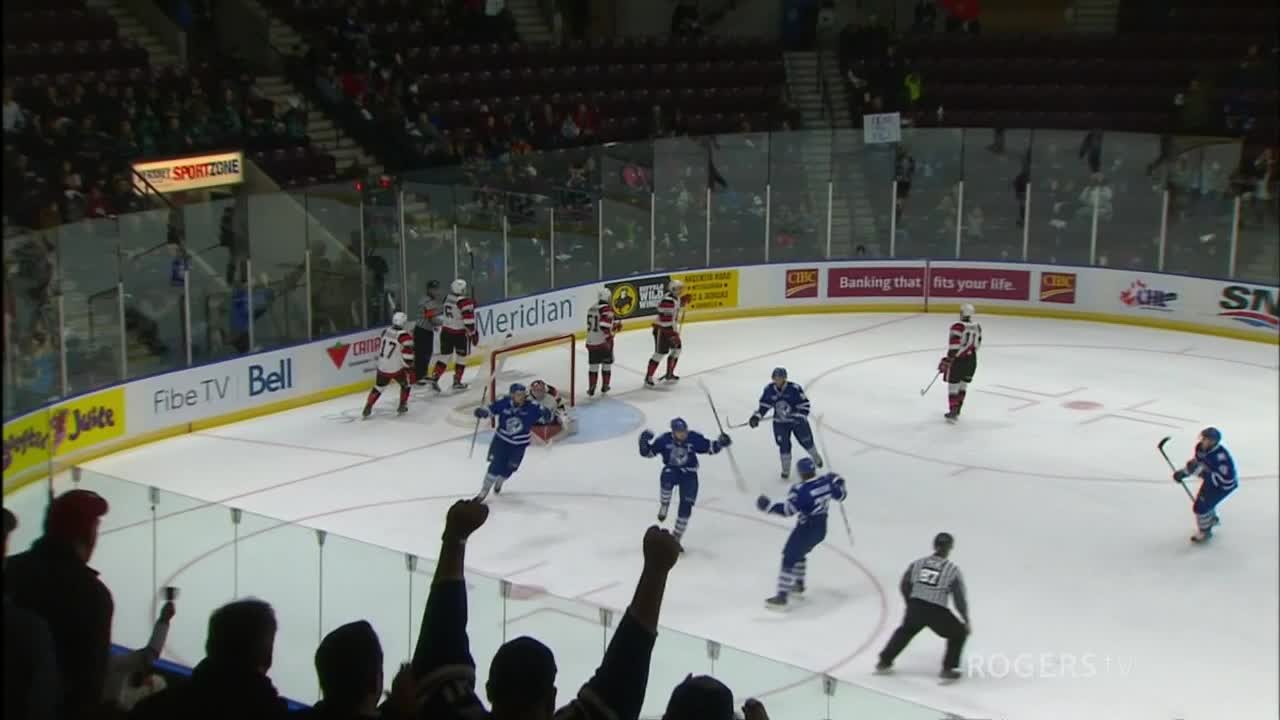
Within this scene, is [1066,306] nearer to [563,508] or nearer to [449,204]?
[449,204]

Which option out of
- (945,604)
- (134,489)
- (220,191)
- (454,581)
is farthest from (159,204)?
(454,581)

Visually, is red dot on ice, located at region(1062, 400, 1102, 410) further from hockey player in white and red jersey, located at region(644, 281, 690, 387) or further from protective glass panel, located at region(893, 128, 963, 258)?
protective glass panel, located at region(893, 128, 963, 258)

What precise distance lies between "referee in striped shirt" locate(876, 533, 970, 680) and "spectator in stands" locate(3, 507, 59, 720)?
27.1 ft

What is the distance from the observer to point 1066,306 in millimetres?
25125

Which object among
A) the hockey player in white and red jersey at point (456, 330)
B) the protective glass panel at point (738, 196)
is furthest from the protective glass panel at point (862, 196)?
the hockey player in white and red jersey at point (456, 330)

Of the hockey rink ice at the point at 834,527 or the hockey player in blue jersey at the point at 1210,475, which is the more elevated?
the hockey player in blue jersey at the point at 1210,475

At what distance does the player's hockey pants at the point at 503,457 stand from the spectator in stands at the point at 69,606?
1103cm

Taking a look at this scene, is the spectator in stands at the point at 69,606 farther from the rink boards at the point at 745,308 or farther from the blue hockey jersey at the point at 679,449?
the rink boards at the point at 745,308

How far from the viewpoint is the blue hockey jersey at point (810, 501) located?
11766 mm

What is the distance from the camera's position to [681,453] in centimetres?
1336

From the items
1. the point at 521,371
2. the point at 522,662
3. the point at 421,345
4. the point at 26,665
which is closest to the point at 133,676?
the point at 522,662

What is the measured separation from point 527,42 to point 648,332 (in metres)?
8.08

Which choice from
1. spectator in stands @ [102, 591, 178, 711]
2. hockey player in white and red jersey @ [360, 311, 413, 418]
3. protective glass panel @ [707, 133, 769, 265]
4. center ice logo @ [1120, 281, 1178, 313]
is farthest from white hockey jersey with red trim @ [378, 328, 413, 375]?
spectator in stands @ [102, 591, 178, 711]

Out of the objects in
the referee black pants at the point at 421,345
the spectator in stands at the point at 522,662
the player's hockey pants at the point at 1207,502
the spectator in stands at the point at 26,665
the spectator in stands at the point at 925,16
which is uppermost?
the spectator in stands at the point at 925,16
